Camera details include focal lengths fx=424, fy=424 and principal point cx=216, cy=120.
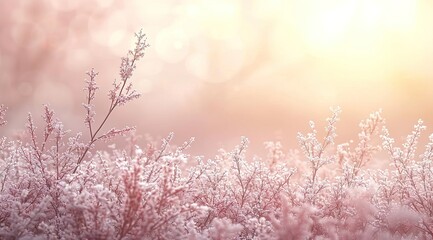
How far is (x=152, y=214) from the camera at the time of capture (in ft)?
8.87

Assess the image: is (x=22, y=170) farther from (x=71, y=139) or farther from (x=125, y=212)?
(x=125, y=212)

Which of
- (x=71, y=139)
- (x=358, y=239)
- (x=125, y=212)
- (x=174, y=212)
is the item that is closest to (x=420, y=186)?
(x=358, y=239)

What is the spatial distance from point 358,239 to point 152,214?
1449mm

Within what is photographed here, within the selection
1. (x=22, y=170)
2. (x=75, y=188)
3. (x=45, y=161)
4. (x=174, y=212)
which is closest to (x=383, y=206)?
(x=174, y=212)

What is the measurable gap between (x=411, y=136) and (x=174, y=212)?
269 cm

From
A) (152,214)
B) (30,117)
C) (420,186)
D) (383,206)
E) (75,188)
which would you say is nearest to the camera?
(152,214)

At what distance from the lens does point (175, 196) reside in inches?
123

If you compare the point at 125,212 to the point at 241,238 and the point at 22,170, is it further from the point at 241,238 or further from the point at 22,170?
the point at 22,170

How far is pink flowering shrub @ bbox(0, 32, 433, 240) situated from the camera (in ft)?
9.09

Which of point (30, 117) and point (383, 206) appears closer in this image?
point (30, 117)

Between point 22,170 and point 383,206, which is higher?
point 22,170

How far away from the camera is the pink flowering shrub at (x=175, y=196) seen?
9.09 ft

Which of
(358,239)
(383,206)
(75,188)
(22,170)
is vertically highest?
(22,170)

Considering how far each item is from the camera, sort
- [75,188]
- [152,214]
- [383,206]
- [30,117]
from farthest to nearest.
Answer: [383,206] < [30,117] < [75,188] < [152,214]
